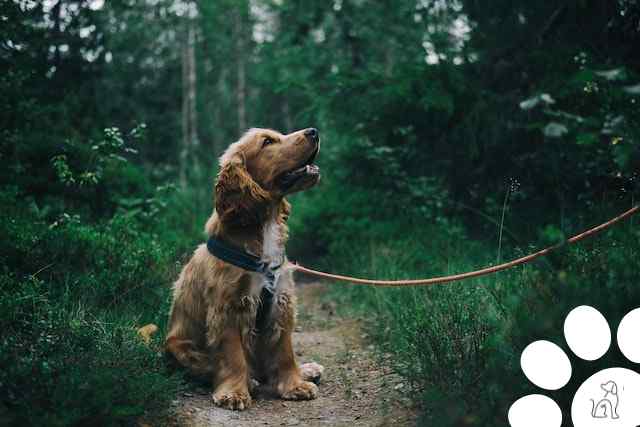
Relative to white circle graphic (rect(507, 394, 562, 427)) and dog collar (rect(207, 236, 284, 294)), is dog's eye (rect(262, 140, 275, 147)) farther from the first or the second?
white circle graphic (rect(507, 394, 562, 427))

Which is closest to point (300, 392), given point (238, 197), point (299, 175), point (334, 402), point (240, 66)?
point (334, 402)

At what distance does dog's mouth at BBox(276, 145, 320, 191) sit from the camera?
12.5 ft

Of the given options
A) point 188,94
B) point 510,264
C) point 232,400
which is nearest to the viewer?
point 510,264

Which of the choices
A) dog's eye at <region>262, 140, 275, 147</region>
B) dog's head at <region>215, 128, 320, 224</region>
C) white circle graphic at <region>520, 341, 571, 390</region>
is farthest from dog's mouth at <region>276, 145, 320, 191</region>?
white circle graphic at <region>520, 341, 571, 390</region>

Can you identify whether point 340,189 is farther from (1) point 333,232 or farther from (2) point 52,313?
(2) point 52,313

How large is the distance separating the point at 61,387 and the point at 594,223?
11.7ft

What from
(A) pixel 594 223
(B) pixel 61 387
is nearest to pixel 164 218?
(B) pixel 61 387

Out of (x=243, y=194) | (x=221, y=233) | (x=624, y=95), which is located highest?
(x=624, y=95)

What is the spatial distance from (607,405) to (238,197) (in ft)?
7.88

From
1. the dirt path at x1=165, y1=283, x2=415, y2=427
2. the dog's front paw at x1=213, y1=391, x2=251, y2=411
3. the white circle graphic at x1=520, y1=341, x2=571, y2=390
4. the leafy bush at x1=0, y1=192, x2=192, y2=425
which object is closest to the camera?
the white circle graphic at x1=520, y1=341, x2=571, y2=390

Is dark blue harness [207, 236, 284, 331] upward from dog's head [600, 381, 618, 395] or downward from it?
upward

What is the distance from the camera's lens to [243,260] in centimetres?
→ 361

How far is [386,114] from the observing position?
654 cm
